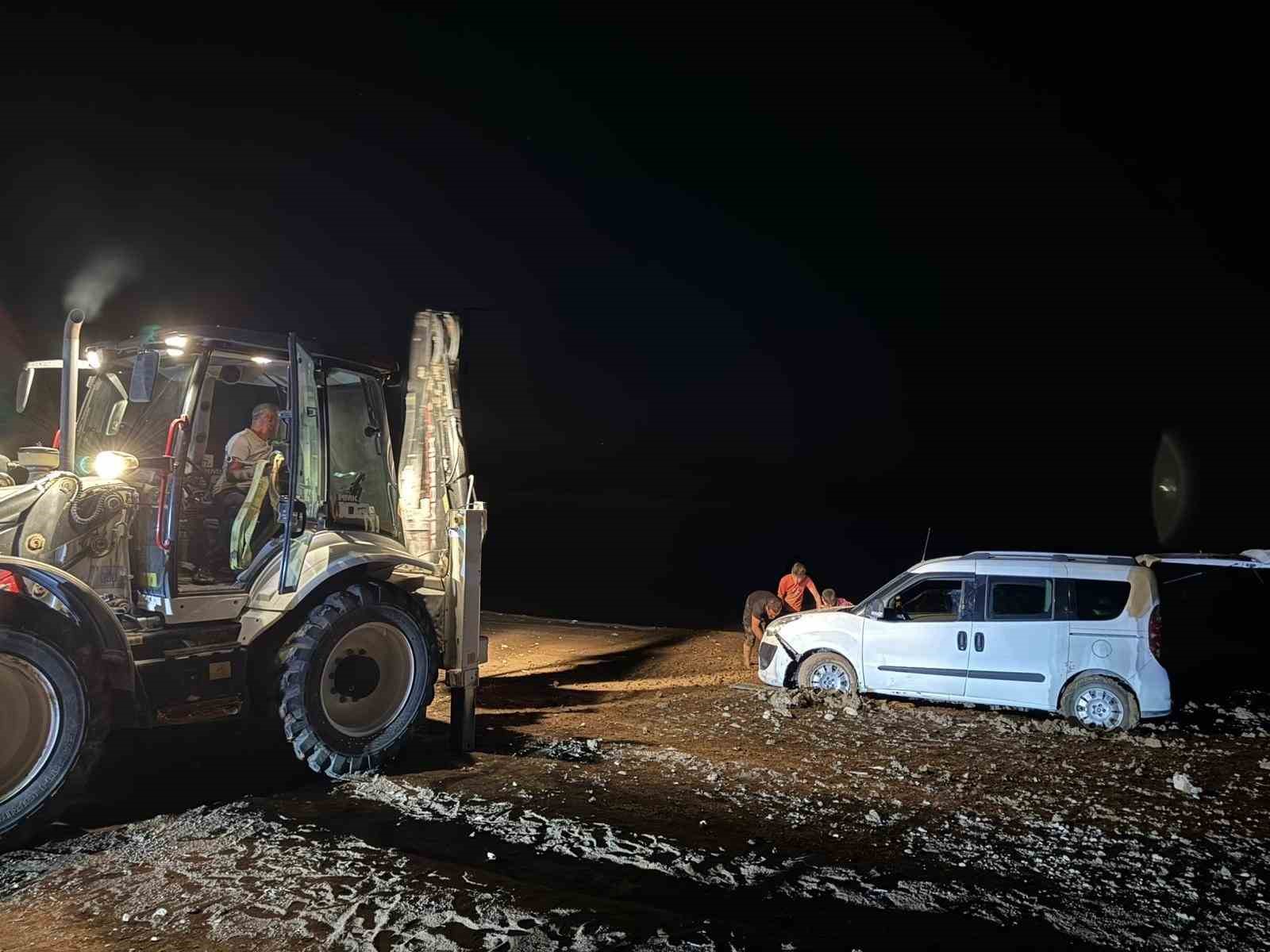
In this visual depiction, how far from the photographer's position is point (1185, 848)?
577cm

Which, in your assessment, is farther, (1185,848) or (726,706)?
(726,706)

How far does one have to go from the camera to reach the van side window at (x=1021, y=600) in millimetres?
9477

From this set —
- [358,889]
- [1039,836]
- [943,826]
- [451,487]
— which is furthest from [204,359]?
[1039,836]

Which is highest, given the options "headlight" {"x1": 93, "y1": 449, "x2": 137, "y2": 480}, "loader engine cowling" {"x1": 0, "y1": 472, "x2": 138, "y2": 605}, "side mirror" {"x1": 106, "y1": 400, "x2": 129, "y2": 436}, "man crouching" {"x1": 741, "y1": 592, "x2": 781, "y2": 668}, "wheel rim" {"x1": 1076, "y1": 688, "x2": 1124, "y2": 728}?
"side mirror" {"x1": 106, "y1": 400, "x2": 129, "y2": 436}

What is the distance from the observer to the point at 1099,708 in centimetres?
920

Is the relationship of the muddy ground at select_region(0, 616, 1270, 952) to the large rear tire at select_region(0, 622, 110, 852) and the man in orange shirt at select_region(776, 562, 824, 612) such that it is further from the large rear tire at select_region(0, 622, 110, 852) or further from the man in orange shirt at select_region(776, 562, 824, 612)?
the man in orange shirt at select_region(776, 562, 824, 612)

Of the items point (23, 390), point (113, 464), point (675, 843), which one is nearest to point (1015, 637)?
point (675, 843)

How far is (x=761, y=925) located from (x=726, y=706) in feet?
19.0

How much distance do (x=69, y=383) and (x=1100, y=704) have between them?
381 inches

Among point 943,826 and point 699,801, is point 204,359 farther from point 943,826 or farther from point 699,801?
point 943,826

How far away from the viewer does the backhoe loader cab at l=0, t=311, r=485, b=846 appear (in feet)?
17.6

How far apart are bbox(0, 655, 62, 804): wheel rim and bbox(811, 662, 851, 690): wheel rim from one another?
25.8 feet

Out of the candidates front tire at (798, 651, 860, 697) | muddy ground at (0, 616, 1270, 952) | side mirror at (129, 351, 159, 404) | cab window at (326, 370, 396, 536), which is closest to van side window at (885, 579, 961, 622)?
front tire at (798, 651, 860, 697)

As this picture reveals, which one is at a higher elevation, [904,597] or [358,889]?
[904,597]
